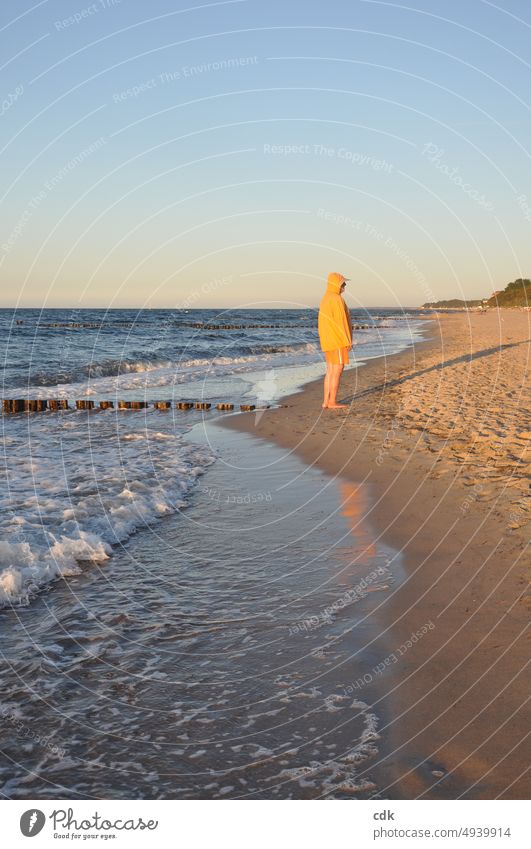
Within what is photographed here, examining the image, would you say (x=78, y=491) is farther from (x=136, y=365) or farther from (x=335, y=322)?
(x=136, y=365)

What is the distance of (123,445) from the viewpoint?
42.2 ft

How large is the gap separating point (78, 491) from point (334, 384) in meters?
7.90

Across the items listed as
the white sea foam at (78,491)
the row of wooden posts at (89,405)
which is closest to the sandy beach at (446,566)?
the row of wooden posts at (89,405)

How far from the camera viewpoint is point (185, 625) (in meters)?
5.29

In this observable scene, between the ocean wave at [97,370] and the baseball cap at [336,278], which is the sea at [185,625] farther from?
the ocean wave at [97,370]

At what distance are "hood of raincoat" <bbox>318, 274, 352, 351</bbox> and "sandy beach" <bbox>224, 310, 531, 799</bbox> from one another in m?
1.59

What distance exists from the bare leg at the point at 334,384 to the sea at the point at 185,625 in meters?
4.44

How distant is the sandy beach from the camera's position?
3.61 m

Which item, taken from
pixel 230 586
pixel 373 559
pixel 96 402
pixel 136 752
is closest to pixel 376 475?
pixel 373 559

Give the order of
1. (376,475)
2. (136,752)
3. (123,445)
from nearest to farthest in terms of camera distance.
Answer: (136,752)
(376,475)
(123,445)

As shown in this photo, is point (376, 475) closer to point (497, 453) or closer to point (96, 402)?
point (497, 453)

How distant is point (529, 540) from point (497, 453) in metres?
3.55

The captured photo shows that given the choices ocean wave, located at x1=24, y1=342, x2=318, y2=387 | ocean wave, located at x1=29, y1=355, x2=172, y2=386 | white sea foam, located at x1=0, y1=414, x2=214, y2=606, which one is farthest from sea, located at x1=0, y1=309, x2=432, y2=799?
ocean wave, located at x1=24, y1=342, x2=318, y2=387
